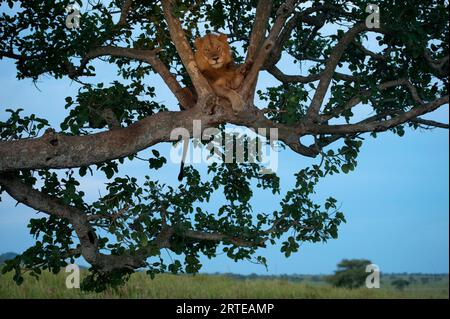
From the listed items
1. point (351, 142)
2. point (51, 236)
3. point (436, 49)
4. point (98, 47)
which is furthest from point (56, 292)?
point (436, 49)

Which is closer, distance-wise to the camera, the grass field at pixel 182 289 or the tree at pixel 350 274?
the grass field at pixel 182 289

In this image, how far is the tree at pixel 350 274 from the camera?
29547 millimetres

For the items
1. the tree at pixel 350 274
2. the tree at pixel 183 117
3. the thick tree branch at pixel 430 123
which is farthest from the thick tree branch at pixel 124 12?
the tree at pixel 350 274

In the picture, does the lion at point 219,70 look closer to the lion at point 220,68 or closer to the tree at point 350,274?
the lion at point 220,68

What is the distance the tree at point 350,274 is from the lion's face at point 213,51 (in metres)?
21.1

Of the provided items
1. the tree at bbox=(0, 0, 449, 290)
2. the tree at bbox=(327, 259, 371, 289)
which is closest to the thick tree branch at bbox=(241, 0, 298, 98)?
the tree at bbox=(0, 0, 449, 290)

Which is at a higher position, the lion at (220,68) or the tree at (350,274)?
the lion at (220,68)

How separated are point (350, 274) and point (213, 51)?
2287 centimetres

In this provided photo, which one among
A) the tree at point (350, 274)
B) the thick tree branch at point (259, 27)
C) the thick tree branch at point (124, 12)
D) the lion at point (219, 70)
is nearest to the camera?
the lion at point (219, 70)

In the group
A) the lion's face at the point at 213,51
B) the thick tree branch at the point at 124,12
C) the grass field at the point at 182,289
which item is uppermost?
Answer: the thick tree branch at the point at 124,12

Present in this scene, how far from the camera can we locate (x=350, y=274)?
3027cm

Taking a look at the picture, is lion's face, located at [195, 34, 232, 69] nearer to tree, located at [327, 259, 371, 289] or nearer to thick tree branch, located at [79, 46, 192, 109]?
thick tree branch, located at [79, 46, 192, 109]

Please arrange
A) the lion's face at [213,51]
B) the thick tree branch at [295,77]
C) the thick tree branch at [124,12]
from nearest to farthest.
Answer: the lion's face at [213,51] < the thick tree branch at [124,12] < the thick tree branch at [295,77]
